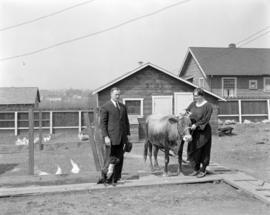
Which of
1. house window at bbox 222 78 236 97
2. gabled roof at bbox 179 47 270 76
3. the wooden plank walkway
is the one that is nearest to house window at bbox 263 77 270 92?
gabled roof at bbox 179 47 270 76

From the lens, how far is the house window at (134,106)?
22.6 meters

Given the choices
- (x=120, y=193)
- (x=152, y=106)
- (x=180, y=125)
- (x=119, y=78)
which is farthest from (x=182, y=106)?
(x=120, y=193)

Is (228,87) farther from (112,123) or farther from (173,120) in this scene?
(112,123)

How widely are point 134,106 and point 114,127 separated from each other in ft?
50.1

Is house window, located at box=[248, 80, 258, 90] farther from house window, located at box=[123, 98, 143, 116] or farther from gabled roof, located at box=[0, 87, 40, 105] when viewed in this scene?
gabled roof, located at box=[0, 87, 40, 105]

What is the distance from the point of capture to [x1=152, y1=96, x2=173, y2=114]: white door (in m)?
22.9

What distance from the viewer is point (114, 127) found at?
7.48m

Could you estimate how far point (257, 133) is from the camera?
74.0 feet

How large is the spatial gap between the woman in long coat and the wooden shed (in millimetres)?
13657

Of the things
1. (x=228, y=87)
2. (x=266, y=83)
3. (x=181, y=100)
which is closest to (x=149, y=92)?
(x=181, y=100)

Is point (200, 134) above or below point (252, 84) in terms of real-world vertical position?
below

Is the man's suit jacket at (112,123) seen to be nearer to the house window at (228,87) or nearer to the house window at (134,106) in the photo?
the house window at (134,106)

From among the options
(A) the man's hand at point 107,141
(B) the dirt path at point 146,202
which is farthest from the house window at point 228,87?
(A) the man's hand at point 107,141

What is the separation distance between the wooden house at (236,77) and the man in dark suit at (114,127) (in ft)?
74.1
